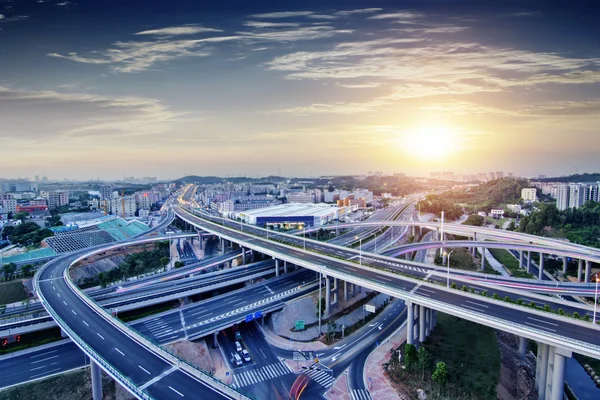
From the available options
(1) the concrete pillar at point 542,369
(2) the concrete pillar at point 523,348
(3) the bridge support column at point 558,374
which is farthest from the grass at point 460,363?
(3) the bridge support column at point 558,374

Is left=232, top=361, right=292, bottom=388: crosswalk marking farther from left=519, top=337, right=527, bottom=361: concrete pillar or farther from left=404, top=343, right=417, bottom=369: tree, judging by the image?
left=519, top=337, right=527, bottom=361: concrete pillar

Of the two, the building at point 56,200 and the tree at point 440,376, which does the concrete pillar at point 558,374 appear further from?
the building at point 56,200

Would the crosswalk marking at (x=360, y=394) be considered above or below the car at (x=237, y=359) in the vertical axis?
above

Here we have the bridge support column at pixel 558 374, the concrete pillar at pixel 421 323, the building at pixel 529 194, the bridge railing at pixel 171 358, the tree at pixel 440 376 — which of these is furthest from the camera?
the building at pixel 529 194

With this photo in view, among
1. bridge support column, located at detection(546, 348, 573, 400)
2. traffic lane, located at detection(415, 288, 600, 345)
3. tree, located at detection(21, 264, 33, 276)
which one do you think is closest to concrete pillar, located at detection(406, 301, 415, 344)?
traffic lane, located at detection(415, 288, 600, 345)

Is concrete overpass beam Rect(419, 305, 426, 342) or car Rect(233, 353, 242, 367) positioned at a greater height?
concrete overpass beam Rect(419, 305, 426, 342)

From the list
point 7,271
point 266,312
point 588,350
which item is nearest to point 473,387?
point 588,350

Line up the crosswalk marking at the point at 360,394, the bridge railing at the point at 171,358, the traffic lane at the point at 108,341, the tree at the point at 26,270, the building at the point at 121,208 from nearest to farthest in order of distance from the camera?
the bridge railing at the point at 171,358, the traffic lane at the point at 108,341, the crosswalk marking at the point at 360,394, the tree at the point at 26,270, the building at the point at 121,208
